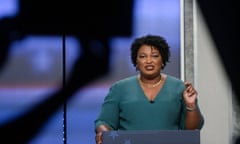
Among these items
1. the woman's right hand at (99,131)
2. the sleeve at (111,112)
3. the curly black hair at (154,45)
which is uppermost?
the curly black hair at (154,45)

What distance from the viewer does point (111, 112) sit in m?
1.76

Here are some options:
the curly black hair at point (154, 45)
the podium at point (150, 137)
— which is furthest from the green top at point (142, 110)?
the podium at point (150, 137)

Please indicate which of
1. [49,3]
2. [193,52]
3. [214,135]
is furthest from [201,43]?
[49,3]

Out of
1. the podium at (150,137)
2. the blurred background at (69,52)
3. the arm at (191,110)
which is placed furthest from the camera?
the blurred background at (69,52)

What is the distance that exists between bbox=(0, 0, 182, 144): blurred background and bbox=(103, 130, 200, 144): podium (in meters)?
1.71

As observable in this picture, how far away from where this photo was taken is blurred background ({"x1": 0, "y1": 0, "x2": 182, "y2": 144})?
3.12 metres

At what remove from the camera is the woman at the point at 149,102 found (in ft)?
5.67

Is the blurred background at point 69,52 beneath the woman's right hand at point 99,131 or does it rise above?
above

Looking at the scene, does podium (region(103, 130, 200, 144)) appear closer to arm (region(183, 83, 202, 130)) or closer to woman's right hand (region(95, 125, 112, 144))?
woman's right hand (region(95, 125, 112, 144))

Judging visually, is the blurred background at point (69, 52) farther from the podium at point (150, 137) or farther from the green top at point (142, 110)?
the podium at point (150, 137)

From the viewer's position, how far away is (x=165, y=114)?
1735 millimetres

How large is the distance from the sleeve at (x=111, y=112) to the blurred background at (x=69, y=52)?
4.66 ft

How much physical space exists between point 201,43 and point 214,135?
0.70 m

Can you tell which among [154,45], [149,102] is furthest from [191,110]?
[154,45]
